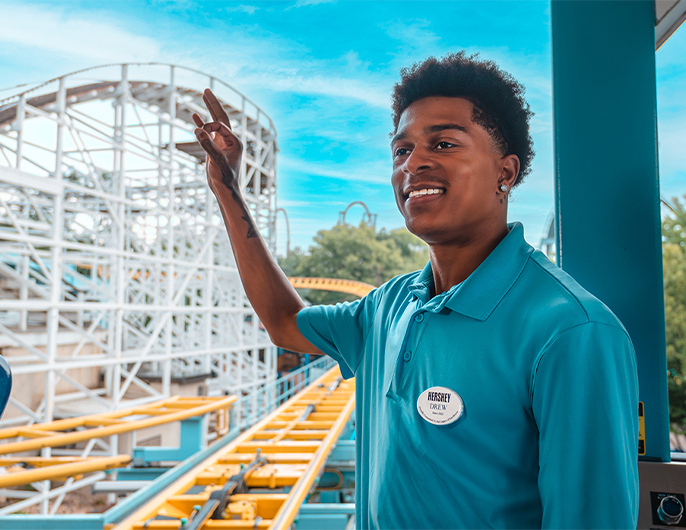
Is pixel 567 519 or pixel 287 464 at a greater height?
pixel 567 519

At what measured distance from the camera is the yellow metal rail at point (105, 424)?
2.18 m

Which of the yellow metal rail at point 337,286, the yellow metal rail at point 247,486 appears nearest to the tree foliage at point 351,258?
the yellow metal rail at point 337,286

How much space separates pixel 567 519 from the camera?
400 mm

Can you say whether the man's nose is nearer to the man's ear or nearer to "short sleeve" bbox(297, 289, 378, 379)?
the man's ear

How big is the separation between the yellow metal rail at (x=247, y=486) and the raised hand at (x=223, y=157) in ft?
3.89

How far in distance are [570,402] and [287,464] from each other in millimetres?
2135

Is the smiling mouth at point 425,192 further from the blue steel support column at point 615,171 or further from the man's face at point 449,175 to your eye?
the blue steel support column at point 615,171

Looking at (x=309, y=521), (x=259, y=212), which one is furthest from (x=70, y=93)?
(x=309, y=521)

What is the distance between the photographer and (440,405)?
0.48 meters

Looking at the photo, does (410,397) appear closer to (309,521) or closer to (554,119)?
(554,119)

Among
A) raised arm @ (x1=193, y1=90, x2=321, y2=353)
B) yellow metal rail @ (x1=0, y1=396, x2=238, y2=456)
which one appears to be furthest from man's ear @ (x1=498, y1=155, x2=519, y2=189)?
yellow metal rail @ (x1=0, y1=396, x2=238, y2=456)

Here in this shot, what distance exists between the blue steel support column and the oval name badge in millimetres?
422

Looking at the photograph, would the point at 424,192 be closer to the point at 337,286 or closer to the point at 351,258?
the point at 337,286

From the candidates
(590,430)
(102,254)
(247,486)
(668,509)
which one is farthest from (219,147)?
(102,254)
